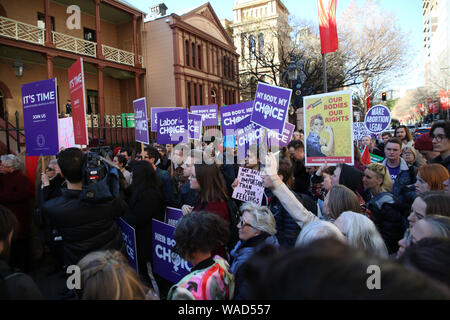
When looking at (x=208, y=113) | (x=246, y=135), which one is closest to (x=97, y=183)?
(x=246, y=135)

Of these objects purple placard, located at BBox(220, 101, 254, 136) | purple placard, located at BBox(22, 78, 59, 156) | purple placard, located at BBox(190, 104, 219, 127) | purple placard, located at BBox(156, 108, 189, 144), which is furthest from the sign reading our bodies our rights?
purple placard, located at BBox(190, 104, 219, 127)

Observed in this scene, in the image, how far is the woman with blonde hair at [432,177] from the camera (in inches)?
125

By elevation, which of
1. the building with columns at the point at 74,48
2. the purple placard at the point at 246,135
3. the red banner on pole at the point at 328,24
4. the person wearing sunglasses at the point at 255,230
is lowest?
the person wearing sunglasses at the point at 255,230

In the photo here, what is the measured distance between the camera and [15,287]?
1.48 m

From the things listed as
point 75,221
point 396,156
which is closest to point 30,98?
point 75,221

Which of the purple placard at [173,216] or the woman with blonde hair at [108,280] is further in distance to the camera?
the purple placard at [173,216]

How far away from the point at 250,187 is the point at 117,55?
20764 mm

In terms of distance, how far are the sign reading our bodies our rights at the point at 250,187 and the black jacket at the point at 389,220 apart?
148 cm

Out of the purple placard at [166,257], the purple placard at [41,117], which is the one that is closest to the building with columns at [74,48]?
the purple placard at [41,117]

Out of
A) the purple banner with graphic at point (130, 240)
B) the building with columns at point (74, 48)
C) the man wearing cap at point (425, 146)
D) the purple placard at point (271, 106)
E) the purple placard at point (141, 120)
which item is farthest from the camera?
the building with columns at point (74, 48)

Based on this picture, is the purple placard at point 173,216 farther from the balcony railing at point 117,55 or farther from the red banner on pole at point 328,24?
the balcony railing at point 117,55

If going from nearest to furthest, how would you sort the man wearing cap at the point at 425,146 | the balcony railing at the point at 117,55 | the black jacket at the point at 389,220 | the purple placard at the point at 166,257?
the black jacket at the point at 389,220 < the purple placard at the point at 166,257 < the man wearing cap at the point at 425,146 < the balcony railing at the point at 117,55
